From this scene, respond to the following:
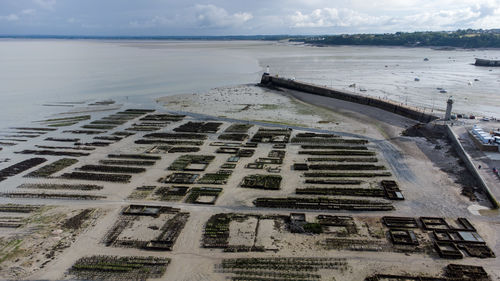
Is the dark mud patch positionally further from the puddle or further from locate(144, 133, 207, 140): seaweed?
locate(144, 133, 207, 140): seaweed

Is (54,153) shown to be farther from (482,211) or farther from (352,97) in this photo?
(352,97)

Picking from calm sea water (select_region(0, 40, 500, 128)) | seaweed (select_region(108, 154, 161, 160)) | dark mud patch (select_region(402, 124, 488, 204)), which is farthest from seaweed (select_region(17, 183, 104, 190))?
dark mud patch (select_region(402, 124, 488, 204))

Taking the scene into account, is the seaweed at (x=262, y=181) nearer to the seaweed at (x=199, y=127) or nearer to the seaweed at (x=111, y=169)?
the seaweed at (x=111, y=169)

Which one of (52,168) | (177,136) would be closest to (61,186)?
(52,168)

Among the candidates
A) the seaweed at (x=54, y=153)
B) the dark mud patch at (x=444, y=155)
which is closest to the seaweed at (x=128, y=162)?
the seaweed at (x=54, y=153)

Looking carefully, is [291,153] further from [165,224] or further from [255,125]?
[165,224]
